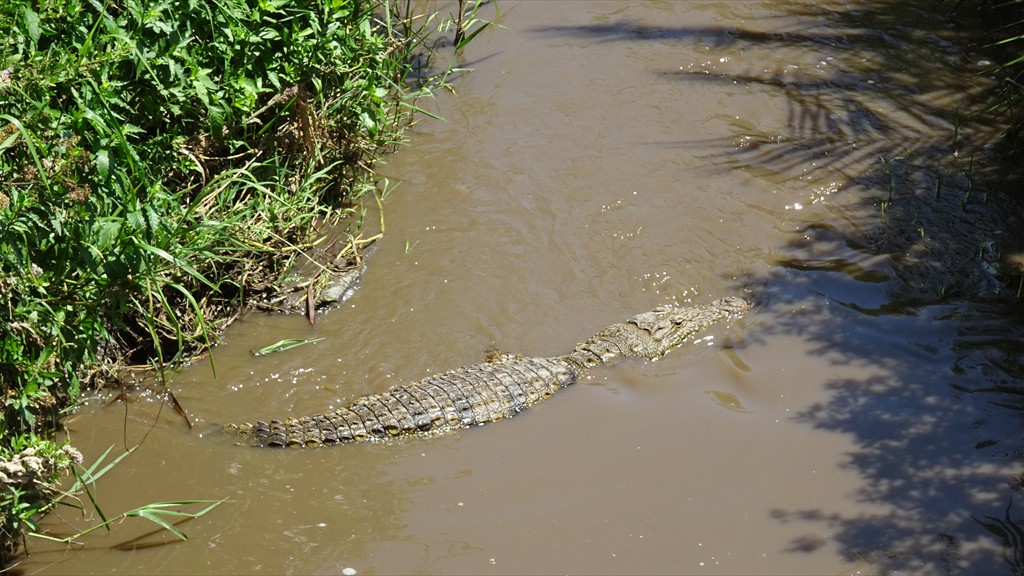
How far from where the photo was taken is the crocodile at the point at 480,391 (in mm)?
4371

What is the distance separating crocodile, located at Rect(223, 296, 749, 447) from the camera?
14.3ft

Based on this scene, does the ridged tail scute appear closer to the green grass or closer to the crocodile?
the crocodile

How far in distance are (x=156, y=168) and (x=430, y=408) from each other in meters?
1.85

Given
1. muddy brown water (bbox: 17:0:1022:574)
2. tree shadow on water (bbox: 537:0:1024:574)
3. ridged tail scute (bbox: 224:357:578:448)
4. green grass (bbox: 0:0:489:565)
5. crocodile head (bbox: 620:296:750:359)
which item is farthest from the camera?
crocodile head (bbox: 620:296:750:359)

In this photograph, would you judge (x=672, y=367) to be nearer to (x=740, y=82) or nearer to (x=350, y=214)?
(x=350, y=214)

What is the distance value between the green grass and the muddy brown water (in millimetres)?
313

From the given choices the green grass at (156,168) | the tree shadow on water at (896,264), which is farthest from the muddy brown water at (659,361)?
the green grass at (156,168)

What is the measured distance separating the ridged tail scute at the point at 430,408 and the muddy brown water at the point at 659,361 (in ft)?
0.27

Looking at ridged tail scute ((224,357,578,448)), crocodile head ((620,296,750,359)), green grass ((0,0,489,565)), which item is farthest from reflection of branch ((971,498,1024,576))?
green grass ((0,0,489,565))

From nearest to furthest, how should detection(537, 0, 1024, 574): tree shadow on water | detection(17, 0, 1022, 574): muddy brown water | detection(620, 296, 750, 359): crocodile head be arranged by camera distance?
detection(17, 0, 1022, 574): muddy brown water → detection(537, 0, 1024, 574): tree shadow on water → detection(620, 296, 750, 359): crocodile head

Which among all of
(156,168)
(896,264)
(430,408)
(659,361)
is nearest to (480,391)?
(430,408)

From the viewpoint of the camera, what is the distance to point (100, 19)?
13.6 ft

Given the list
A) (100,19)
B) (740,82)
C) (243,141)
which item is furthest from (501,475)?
(740,82)

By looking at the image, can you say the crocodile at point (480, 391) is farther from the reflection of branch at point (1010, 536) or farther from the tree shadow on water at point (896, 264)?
the reflection of branch at point (1010, 536)
